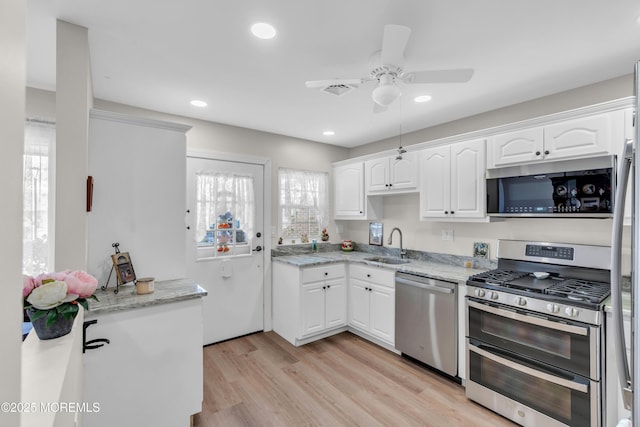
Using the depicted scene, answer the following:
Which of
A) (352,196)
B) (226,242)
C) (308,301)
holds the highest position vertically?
(352,196)

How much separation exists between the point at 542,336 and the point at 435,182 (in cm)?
159

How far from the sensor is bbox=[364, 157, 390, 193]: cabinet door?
364 cm

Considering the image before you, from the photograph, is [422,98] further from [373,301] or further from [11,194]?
[11,194]

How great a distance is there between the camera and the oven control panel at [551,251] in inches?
95.0

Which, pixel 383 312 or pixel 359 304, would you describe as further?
pixel 359 304

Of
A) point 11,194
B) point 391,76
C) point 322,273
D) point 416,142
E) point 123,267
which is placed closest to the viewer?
point 11,194

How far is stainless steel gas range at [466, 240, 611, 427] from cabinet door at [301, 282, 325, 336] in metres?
1.55

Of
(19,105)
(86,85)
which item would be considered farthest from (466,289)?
(86,85)

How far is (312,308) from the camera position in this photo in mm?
3361

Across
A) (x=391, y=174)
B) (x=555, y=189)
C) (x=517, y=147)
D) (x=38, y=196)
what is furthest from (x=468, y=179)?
(x=38, y=196)

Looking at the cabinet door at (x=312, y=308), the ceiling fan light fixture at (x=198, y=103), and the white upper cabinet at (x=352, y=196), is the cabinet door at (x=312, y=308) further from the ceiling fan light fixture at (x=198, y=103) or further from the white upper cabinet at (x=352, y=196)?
the ceiling fan light fixture at (x=198, y=103)

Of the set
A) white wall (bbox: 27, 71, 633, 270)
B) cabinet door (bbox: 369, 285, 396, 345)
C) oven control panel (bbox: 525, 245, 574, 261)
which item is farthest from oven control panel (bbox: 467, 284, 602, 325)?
cabinet door (bbox: 369, 285, 396, 345)

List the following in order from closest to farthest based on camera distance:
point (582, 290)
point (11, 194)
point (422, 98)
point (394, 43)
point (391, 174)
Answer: point (11, 194) → point (394, 43) → point (582, 290) → point (422, 98) → point (391, 174)

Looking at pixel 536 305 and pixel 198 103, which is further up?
pixel 198 103
